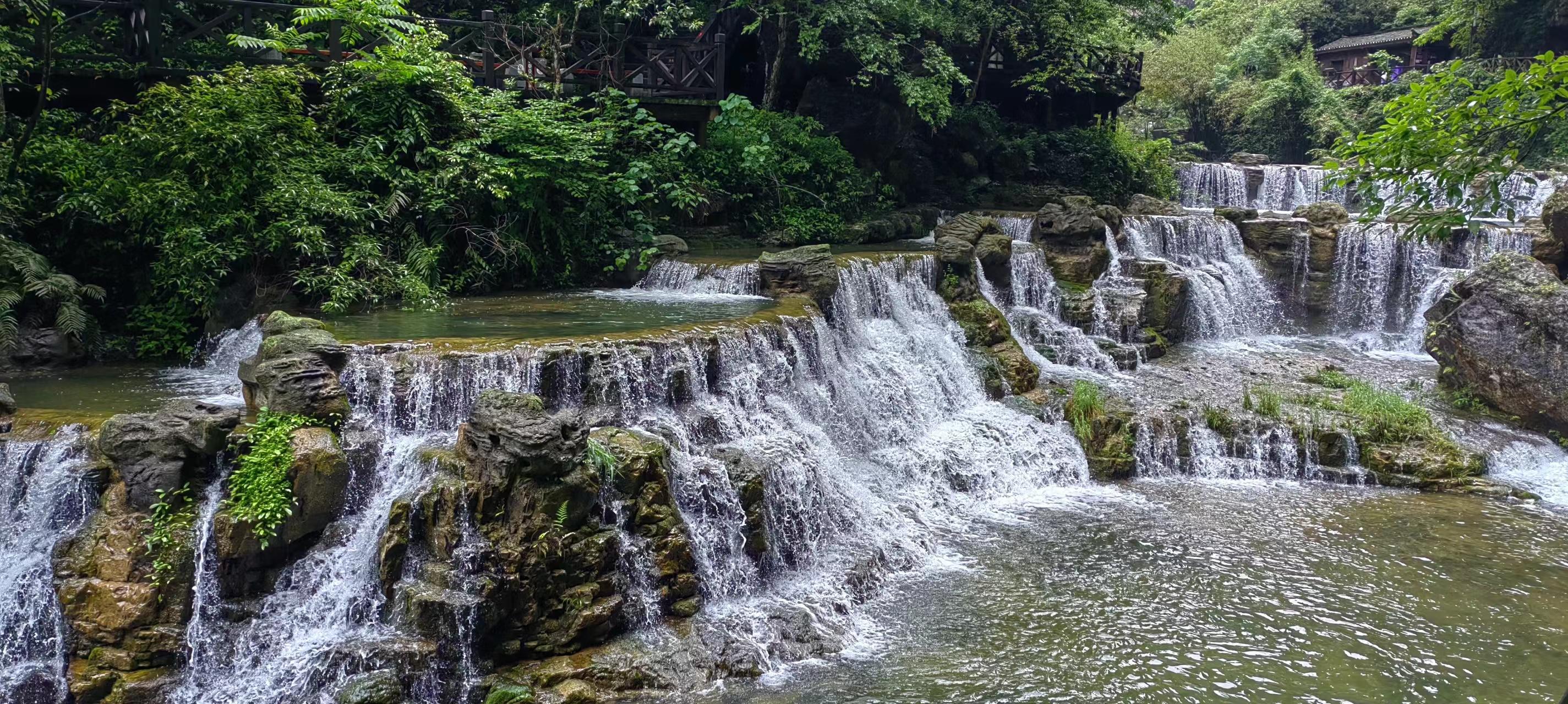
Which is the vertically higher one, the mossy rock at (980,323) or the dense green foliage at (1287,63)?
the dense green foliage at (1287,63)

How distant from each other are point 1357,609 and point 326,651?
8.27m

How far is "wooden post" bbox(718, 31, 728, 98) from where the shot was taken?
16.7 meters

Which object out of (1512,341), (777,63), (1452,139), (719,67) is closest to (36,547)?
(1452,139)

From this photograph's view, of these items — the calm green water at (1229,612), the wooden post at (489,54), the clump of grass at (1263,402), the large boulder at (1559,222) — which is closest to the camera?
the calm green water at (1229,612)

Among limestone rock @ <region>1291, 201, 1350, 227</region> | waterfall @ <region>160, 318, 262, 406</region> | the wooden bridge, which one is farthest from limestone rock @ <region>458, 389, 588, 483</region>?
limestone rock @ <region>1291, 201, 1350, 227</region>

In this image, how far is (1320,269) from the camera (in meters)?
19.3

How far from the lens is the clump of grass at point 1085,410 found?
12523mm

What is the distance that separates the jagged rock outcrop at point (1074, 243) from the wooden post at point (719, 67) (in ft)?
20.3

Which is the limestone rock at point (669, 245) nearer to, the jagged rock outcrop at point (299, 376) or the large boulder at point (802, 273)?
the large boulder at point (802, 273)

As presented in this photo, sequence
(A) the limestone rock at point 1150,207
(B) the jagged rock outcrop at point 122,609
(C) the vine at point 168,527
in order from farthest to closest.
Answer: (A) the limestone rock at point 1150,207 < (C) the vine at point 168,527 < (B) the jagged rock outcrop at point 122,609

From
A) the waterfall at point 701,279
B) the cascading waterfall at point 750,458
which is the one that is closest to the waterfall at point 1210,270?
the cascading waterfall at point 750,458

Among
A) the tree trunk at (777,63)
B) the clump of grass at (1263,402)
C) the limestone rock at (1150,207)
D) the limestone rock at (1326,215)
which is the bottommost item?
the clump of grass at (1263,402)

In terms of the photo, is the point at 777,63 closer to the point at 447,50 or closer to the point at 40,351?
the point at 447,50

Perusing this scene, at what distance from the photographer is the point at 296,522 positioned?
24.3 ft
